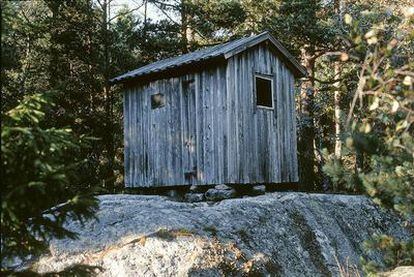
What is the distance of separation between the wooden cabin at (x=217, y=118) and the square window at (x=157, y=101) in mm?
31

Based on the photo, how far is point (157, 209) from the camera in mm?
8531

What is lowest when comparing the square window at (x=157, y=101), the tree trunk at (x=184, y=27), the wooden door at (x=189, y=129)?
the wooden door at (x=189, y=129)

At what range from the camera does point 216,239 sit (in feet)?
25.2

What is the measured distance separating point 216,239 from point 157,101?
26.0 ft

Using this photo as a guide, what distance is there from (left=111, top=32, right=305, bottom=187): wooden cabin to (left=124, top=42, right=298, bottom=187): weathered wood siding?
3 cm

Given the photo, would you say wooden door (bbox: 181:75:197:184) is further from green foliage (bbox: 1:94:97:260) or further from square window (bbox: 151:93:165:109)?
green foliage (bbox: 1:94:97:260)

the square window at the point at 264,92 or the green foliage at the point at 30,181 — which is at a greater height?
the square window at the point at 264,92

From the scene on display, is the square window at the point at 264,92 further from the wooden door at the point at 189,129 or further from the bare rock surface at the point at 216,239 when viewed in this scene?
the bare rock surface at the point at 216,239

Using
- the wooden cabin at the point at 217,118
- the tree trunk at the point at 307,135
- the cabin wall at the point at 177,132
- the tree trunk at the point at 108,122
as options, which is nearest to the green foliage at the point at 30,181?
the wooden cabin at the point at 217,118

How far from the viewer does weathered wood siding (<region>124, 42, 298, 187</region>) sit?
42.7ft

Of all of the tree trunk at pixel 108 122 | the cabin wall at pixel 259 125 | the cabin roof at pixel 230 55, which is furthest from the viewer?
the tree trunk at pixel 108 122

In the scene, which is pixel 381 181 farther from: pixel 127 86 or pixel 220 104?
pixel 127 86

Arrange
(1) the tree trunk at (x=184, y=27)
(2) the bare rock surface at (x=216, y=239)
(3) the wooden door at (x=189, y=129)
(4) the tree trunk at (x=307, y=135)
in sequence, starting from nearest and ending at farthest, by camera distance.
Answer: (2) the bare rock surface at (x=216, y=239) < (3) the wooden door at (x=189, y=129) < (4) the tree trunk at (x=307, y=135) < (1) the tree trunk at (x=184, y=27)

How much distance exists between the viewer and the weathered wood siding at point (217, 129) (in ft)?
42.7
